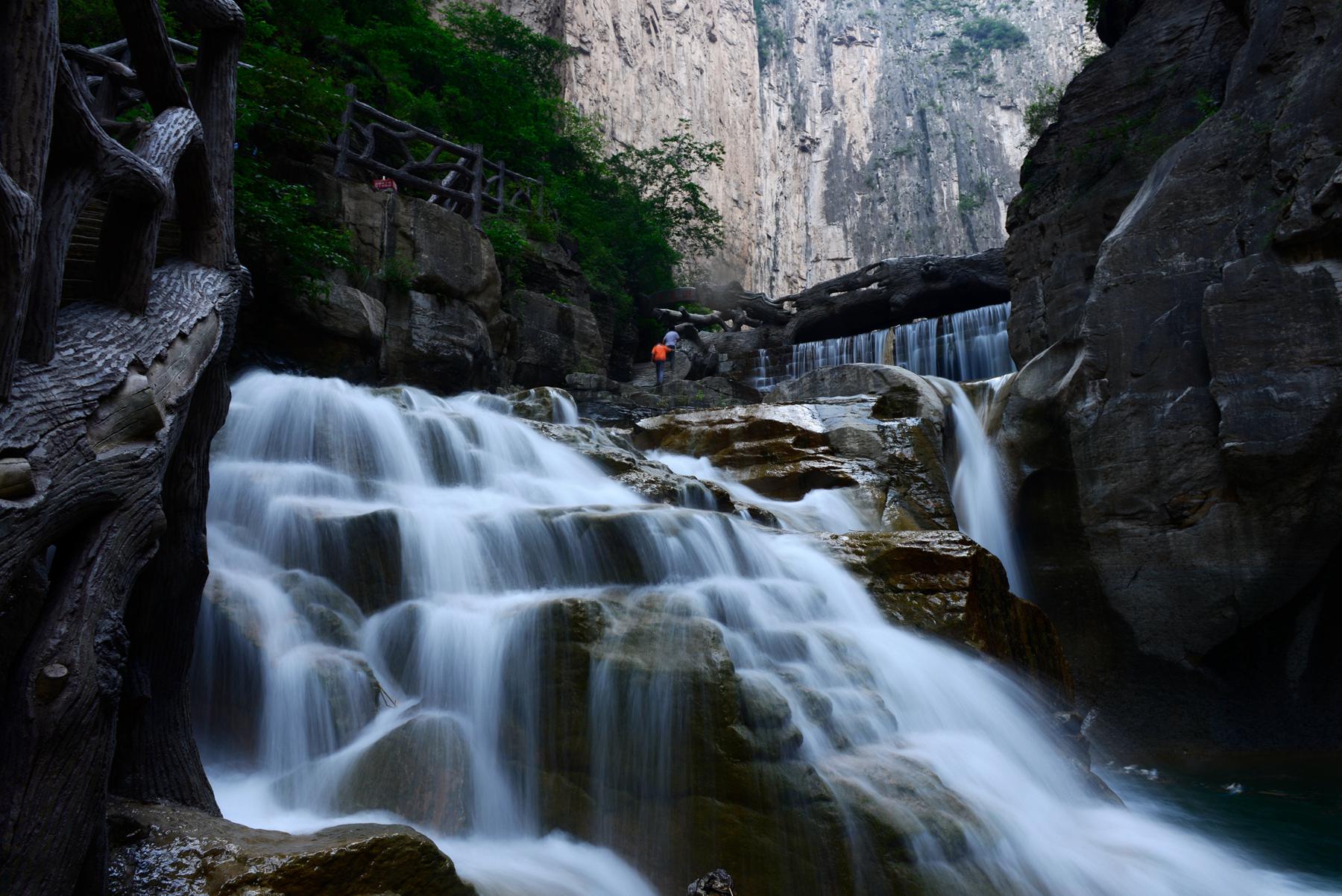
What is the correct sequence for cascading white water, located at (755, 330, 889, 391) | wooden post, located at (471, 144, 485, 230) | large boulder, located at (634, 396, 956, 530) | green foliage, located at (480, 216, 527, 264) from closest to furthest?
large boulder, located at (634, 396, 956, 530)
green foliage, located at (480, 216, 527, 264)
wooden post, located at (471, 144, 485, 230)
cascading white water, located at (755, 330, 889, 391)

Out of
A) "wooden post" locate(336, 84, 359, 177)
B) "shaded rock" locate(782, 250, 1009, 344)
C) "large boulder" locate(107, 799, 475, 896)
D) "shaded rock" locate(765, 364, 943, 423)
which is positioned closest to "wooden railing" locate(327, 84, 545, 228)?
"wooden post" locate(336, 84, 359, 177)

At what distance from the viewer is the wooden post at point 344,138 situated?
40.0 ft

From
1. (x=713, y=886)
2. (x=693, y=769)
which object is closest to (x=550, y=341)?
(x=693, y=769)

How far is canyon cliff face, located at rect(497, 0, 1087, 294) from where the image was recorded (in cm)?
3788

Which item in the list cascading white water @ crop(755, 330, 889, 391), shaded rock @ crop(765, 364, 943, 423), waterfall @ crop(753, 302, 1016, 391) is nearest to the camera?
shaded rock @ crop(765, 364, 943, 423)

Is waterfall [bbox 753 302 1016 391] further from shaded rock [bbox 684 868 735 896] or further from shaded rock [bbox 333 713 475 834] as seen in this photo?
shaded rock [bbox 684 868 735 896]

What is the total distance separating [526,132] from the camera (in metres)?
19.4

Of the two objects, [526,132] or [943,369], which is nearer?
[943,369]

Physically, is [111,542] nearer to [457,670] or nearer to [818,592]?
[457,670]

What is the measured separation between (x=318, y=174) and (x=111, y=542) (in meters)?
10.6

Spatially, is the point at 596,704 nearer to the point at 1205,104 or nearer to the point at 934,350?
the point at 1205,104

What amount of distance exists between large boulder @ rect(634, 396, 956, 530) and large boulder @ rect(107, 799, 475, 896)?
20.9 feet

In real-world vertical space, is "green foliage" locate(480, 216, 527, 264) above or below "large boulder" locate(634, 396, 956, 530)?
above

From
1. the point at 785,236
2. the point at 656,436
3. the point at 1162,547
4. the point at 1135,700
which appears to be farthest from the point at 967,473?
the point at 785,236
